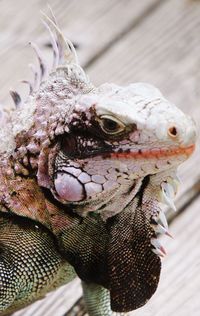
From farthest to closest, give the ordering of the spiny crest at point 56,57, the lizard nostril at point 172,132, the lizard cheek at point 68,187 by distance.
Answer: the spiny crest at point 56,57, the lizard cheek at point 68,187, the lizard nostril at point 172,132

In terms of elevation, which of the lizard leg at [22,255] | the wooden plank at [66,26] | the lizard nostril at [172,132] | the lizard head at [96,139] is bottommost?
the lizard leg at [22,255]

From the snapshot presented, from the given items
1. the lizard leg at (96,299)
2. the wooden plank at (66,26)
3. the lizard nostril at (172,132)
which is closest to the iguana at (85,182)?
the lizard nostril at (172,132)

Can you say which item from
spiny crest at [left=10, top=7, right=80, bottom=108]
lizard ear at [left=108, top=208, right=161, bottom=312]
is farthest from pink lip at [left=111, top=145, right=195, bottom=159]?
spiny crest at [left=10, top=7, right=80, bottom=108]

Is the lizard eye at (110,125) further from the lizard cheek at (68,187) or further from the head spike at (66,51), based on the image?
the head spike at (66,51)

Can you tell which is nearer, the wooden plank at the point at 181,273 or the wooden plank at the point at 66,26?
the wooden plank at the point at 181,273

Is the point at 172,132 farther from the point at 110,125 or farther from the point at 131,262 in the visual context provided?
the point at 131,262

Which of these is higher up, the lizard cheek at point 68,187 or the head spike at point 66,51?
the head spike at point 66,51

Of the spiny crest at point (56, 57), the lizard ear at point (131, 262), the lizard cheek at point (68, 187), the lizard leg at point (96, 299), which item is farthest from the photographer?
the lizard leg at point (96, 299)

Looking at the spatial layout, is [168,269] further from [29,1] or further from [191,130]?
[29,1]

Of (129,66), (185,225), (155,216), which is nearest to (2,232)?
(155,216)
